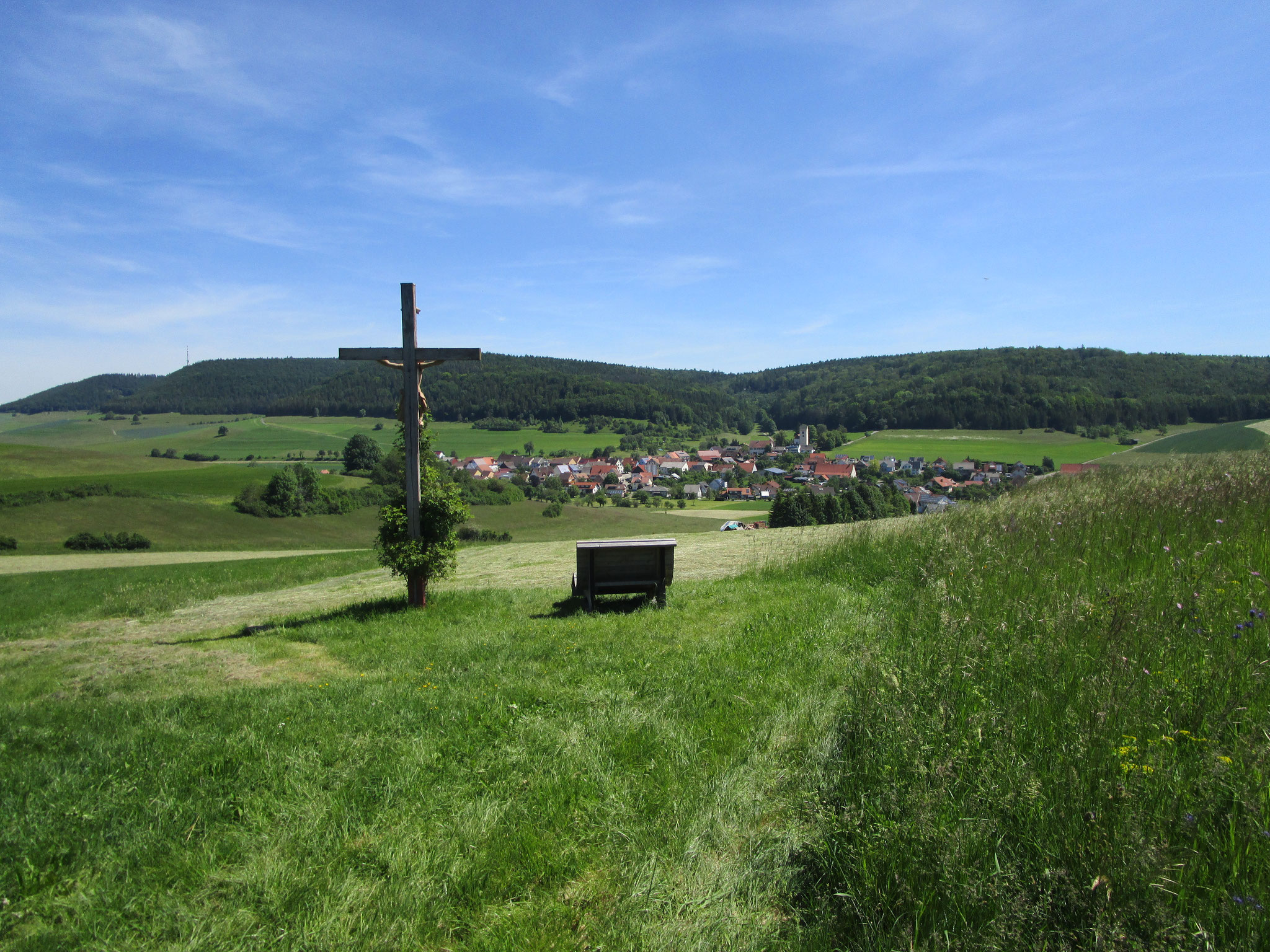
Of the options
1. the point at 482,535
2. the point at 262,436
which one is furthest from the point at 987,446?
the point at 262,436

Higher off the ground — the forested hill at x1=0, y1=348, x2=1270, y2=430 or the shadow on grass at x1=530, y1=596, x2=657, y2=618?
the forested hill at x1=0, y1=348, x2=1270, y2=430

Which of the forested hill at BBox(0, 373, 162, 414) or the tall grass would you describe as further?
the forested hill at BBox(0, 373, 162, 414)

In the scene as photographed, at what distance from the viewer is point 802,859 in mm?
2793

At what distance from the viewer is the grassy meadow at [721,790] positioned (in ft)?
7.44

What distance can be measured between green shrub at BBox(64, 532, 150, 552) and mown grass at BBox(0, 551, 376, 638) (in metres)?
12.9

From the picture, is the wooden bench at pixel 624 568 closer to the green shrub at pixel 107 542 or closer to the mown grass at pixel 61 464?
the green shrub at pixel 107 542

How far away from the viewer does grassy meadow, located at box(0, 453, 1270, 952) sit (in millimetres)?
2268

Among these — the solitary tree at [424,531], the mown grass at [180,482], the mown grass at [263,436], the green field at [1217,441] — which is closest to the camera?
the solitary tree at [424,531]

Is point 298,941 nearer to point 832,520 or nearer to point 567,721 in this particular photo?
point 567,721

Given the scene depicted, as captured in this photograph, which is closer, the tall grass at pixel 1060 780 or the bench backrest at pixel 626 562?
the tall grass at pixel 1060 780

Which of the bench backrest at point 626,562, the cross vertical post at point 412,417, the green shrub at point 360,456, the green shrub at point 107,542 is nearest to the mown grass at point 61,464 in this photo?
the green shrub at point 360,456

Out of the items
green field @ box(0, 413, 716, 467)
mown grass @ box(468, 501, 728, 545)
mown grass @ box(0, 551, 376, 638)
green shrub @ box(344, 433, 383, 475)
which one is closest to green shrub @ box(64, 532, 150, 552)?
mown grass @ box(0, 551, 376, 638)

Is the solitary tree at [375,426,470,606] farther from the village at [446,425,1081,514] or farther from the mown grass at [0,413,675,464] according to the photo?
the mown grass at [0,413,675,464]

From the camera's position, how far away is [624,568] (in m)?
8.30
